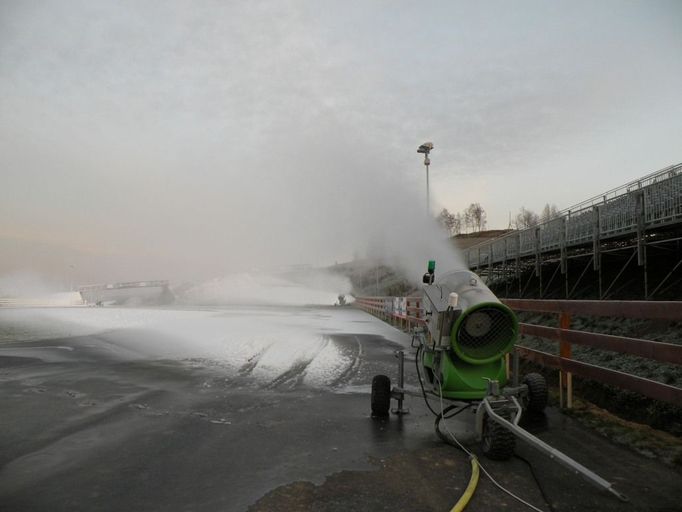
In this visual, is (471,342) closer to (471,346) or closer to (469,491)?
(471,346)

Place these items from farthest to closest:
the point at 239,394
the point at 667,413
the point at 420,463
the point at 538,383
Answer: the point at 239,394 → the point at 538,383 → the point at 667,413 → the point at 420,463

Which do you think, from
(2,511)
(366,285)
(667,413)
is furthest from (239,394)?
(366,285)

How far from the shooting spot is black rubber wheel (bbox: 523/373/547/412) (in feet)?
16.8

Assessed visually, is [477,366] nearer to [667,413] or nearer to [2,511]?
[667,413]

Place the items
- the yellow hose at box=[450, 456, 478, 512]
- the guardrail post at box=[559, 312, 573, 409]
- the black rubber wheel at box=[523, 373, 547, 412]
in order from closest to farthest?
the yellow hose at box=[450, 456, 478, 512] → the black rubber wheel at box=[523, 373, 547, 412] → the guardrail post at box=[559, 312, 573, 409]

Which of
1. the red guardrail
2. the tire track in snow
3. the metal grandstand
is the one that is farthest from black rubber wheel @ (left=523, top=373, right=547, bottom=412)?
the metal grandstand

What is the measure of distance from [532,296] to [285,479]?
673 inches

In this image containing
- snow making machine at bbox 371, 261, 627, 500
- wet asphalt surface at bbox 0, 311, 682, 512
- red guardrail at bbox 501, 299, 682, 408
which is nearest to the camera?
wet asphalt surface at bbox 0, 311, 682, 512

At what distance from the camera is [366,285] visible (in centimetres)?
6900

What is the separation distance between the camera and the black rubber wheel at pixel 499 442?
379 centimetres

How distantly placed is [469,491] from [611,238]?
12833 millimetres

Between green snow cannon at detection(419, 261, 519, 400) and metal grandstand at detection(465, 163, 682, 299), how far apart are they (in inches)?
296

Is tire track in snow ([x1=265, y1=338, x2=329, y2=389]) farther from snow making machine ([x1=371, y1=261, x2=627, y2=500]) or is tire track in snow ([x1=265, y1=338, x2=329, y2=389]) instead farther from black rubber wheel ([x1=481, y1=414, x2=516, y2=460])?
black rubber wheel ([x1=481, y1=414, x2=516, y2=460])

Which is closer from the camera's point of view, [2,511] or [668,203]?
[2,511]
